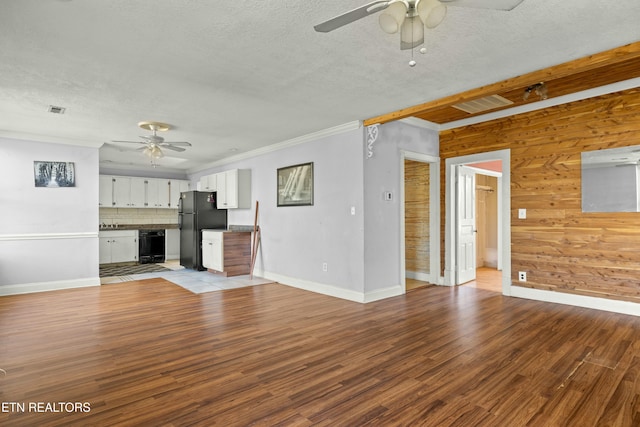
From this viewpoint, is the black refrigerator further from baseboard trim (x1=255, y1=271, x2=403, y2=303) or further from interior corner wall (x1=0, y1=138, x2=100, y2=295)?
baseboard trim (x1=255, y1=271, x2=403, y2=303)

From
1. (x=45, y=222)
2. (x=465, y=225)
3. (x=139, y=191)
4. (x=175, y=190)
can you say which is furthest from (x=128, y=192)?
(x=465, y=225)

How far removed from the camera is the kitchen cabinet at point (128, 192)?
8.64 meters

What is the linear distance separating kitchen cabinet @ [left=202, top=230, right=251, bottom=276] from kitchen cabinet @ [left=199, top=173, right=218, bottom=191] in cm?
129

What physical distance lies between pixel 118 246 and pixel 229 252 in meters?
3.59

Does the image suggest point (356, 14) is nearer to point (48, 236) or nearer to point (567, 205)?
point (567, 205)

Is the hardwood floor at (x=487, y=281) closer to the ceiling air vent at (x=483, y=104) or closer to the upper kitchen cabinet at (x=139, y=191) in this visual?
the ceiling air vent at (x=483, y=104)

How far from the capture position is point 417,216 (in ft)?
20.4

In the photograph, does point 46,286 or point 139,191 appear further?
point 139,191

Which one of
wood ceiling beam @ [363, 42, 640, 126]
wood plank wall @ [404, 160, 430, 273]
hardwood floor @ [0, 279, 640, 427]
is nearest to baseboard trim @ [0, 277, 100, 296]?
hardwood floor @ [0, 279, 640, 427]

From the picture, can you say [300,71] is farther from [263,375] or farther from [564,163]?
[564,163]

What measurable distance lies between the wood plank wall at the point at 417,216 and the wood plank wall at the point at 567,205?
4.06 ft

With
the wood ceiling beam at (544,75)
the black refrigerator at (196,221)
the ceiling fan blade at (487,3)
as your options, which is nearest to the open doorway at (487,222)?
the wood ceiling beam at (544,75)

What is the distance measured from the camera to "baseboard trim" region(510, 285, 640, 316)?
12.9 feet

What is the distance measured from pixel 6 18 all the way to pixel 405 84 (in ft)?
10.1
